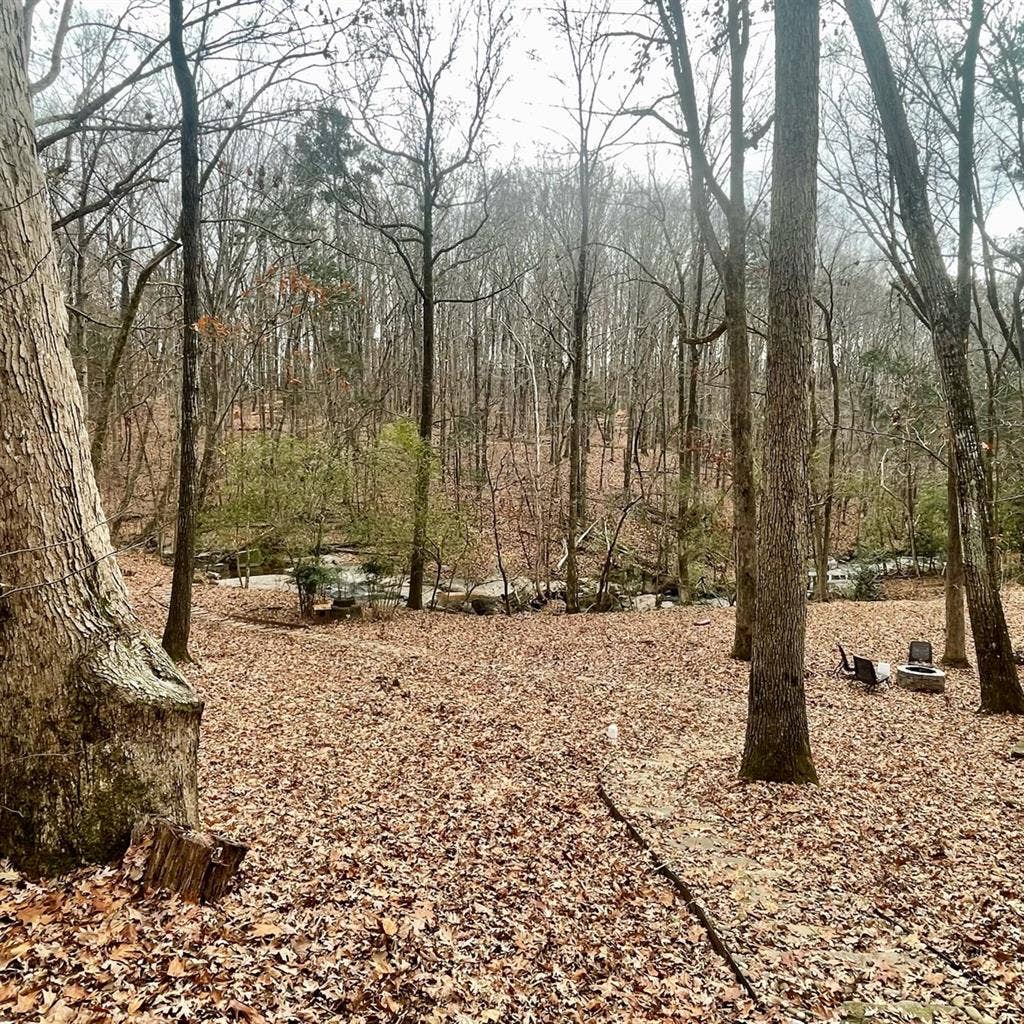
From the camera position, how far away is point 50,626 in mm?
2967

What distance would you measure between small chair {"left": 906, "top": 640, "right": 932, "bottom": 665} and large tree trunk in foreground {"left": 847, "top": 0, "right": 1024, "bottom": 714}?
1.89 meters

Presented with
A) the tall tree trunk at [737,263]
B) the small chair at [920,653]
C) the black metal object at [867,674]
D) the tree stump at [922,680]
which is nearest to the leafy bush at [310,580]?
the tall tree trunk at [737,263]

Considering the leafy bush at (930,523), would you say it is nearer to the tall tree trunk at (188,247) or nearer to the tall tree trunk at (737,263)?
the tall tree trunk at (737,263)

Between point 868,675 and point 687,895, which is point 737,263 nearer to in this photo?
point 868,675

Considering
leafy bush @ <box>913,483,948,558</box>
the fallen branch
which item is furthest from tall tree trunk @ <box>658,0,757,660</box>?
leafy bush @ <box>913,483,948,558</box>

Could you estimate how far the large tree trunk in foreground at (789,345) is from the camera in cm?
481

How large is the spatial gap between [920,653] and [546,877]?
716 centimetres

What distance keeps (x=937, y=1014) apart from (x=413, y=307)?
2297cm

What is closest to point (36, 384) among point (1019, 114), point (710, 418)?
point (1019, 114)

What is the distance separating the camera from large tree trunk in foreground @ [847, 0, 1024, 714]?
6.63 meters

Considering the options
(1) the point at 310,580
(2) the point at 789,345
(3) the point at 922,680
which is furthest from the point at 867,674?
(1) the point at 310,580

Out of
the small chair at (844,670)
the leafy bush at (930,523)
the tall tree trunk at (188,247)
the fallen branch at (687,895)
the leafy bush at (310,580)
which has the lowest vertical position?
the fallen branch at (687,895)

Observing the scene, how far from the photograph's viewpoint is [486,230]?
22078 mm

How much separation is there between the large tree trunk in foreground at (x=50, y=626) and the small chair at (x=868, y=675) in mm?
7538
